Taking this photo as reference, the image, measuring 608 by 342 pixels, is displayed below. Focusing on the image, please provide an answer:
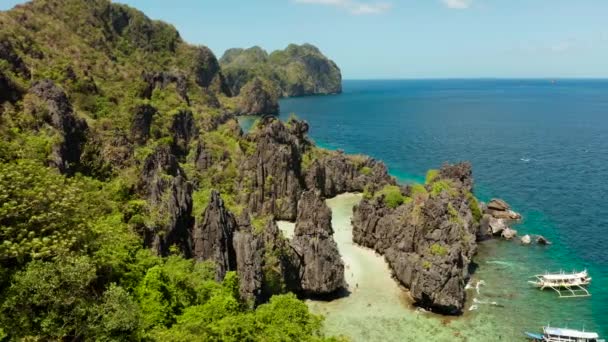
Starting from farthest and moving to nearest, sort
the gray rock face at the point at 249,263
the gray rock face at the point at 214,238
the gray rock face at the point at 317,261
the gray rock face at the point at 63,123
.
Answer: the gray rock face at the point at 63,123 → the gray rock face at the point at 317,261 → the gray rock face at the point at 214,238 → the gray rock face at the point at 249,263

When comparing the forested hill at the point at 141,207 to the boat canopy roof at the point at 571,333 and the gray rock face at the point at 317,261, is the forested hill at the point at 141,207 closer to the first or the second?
the gray rock face at the point at 317,261

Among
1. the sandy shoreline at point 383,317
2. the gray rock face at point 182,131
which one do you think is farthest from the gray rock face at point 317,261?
the gray rock face at point 182,131

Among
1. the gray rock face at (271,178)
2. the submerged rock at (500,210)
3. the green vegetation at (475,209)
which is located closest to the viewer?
the green vegetation at (475,209)

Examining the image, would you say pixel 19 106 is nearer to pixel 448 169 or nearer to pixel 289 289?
pixel 289 289

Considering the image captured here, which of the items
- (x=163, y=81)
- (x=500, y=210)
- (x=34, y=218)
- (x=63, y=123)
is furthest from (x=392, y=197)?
(x=163, y=81)

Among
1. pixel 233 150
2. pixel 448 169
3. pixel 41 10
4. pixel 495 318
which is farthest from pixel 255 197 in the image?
pixel 41 10

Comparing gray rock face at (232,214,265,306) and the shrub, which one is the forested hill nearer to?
gray rock face at (232,214,265,306)

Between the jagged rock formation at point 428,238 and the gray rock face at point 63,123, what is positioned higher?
the gray rock face at point 63,123

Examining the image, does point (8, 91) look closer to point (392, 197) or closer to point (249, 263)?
point (249, 263)
